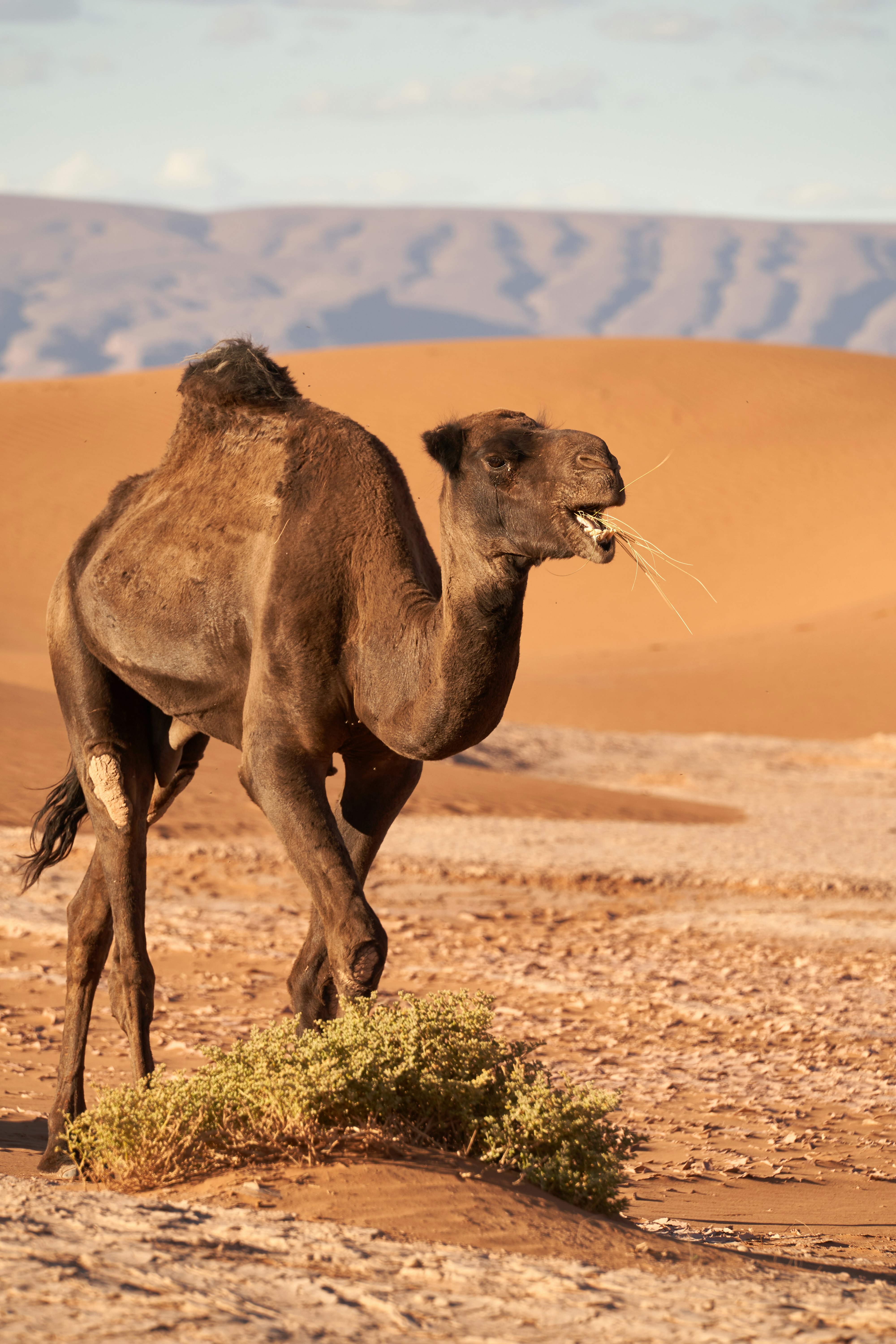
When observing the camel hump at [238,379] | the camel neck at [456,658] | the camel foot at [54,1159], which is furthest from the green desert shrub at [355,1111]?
the camel hump at [238,379]

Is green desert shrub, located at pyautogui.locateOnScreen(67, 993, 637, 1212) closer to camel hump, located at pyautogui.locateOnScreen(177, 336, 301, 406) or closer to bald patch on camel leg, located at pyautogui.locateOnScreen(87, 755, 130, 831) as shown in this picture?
bald patch on camel leg, located at pyautogui.locateOnScreen(87, 755, 130, 831)

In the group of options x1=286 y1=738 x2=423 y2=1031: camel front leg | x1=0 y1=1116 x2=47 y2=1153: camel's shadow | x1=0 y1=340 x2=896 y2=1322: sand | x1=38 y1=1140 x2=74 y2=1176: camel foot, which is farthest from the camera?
x1=0 y1=1116 x2=47 y2=1153: camel's shadow

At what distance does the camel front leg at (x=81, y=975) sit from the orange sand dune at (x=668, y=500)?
20324 mm

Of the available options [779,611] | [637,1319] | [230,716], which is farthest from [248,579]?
[779,611]

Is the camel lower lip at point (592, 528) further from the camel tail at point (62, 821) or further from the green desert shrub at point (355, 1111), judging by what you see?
the camel tail at point (62, 821)

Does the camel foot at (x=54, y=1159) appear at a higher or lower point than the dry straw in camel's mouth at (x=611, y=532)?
lower

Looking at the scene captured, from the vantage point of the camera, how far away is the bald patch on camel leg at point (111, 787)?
604cm

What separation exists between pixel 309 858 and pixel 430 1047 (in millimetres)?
722

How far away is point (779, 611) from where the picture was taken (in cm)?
3934

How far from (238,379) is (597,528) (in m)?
2.19

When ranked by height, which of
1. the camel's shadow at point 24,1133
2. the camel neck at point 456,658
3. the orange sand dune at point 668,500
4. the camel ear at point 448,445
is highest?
the orange sand dune at point 668,500

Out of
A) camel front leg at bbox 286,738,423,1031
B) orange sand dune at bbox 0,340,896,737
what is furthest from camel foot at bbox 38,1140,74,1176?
orange sand dune at bbox 0,340,896,737

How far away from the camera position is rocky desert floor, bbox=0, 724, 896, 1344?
141 inches

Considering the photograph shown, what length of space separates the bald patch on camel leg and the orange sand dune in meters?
20.4
